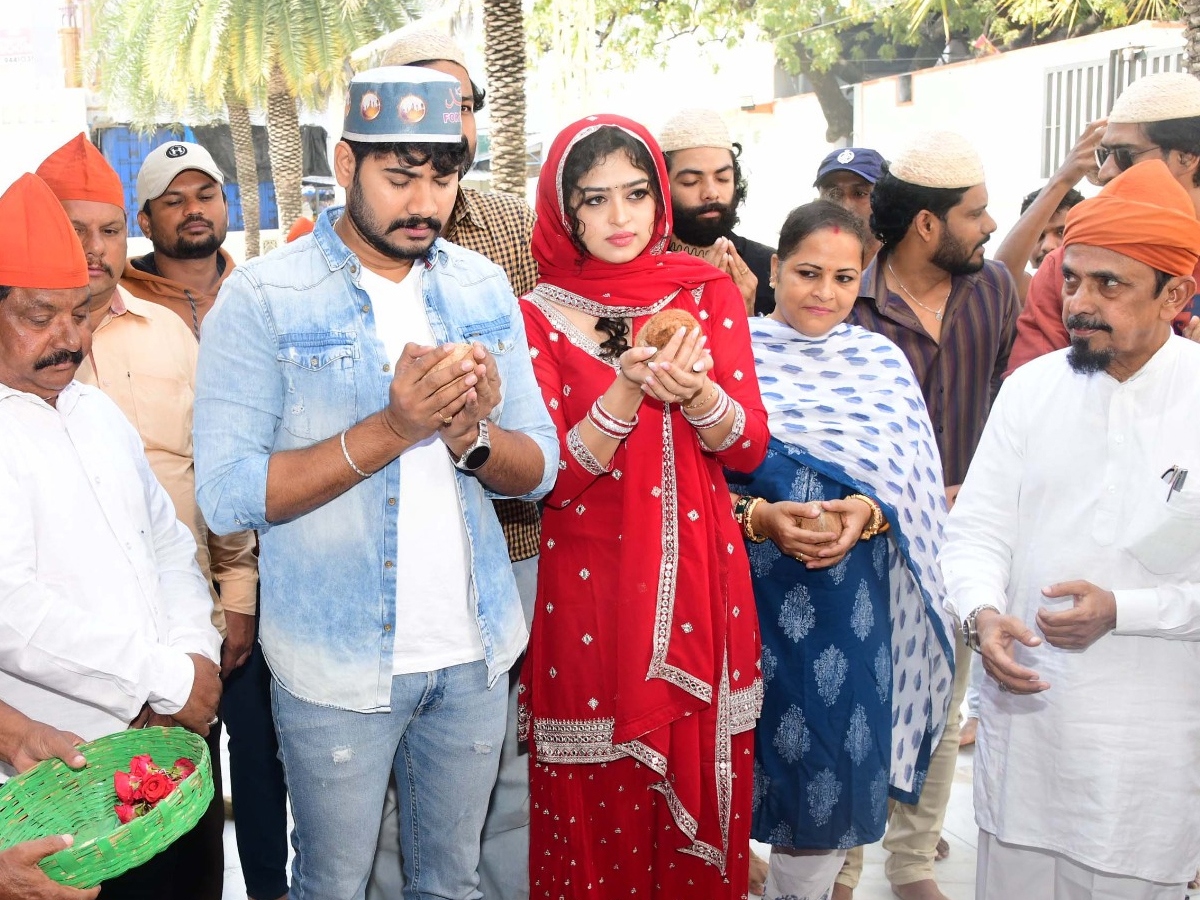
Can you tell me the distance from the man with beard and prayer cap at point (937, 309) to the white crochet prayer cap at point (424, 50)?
1.42m

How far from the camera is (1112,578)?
99.2 inches

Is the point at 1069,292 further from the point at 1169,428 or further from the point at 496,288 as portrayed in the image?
the point at 496,288

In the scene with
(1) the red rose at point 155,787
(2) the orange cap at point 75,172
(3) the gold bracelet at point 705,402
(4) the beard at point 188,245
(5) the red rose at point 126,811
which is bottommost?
(5) the red rose at point 126,811

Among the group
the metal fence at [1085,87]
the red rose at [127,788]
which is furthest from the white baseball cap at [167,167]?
the metal fence at [1085,87]

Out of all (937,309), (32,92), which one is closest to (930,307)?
(937,309)

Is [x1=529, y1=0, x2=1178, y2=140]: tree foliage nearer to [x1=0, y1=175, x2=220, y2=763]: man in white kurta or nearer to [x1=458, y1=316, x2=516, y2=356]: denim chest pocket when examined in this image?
[x1=458, y1=316, x2=516, y2=356]: denim chest pocket

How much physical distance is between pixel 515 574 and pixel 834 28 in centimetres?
1836

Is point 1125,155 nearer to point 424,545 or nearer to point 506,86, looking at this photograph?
point 424,545

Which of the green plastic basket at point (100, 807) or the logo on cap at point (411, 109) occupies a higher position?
the logo on cap at point (411, 109)

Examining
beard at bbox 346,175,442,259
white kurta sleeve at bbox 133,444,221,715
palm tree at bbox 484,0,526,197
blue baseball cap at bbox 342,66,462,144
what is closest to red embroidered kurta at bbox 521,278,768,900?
beard at bbox 346,175,442,259

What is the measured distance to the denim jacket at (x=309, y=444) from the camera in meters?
2.17

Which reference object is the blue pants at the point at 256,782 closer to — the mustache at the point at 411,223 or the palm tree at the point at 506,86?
the mustache at the point at 411,223

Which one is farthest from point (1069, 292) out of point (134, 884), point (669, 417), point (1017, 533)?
point (134, 884)

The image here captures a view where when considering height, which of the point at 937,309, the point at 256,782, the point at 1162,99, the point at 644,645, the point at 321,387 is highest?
the point at 1162,99
